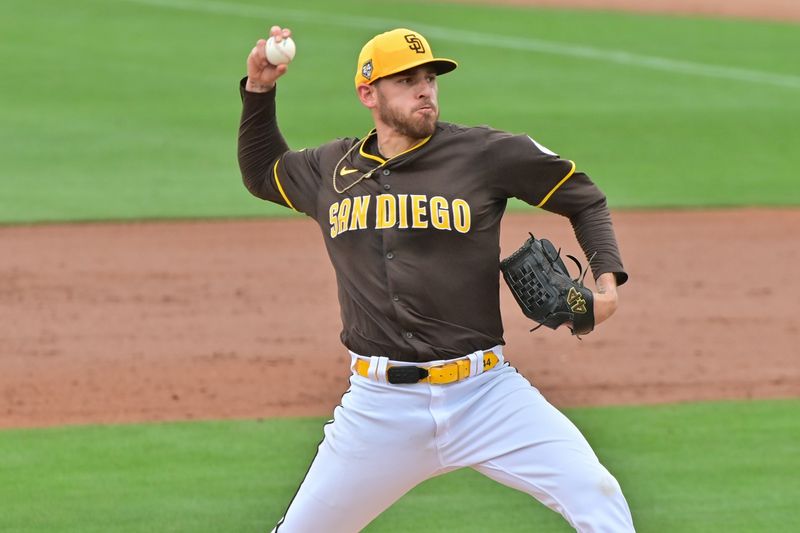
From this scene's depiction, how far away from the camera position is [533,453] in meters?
4.72

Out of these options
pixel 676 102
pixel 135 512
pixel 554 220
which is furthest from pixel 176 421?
pixel 676 102

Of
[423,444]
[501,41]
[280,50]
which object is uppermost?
[280,50]

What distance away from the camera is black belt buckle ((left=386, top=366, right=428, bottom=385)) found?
484 cm

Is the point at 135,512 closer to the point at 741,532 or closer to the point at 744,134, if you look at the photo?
the point at 741,532

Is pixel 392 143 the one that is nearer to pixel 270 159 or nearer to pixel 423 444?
pixel 270 159

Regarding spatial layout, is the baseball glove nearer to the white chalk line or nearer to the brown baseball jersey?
the brown baseball jersey

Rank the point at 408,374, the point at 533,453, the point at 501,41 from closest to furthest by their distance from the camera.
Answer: the point at 533,453
the point at 408,374
the point at 501,41

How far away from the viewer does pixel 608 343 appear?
380 inches

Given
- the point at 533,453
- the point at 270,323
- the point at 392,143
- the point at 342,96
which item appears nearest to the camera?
the point at 533,453

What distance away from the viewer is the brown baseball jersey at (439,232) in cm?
488

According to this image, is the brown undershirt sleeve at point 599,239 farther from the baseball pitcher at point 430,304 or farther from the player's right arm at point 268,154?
the player's right arm at point 268,154

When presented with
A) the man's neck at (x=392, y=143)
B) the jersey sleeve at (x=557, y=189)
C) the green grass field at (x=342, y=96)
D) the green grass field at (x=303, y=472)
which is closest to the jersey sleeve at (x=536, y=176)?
the jersey sleeve at (x=557, y=189)

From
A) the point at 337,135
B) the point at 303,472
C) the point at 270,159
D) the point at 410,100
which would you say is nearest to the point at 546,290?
the point at 410,100

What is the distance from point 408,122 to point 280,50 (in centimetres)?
53
